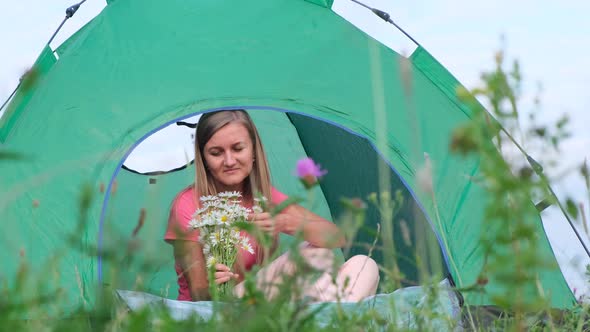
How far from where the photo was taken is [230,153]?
9.34 feet

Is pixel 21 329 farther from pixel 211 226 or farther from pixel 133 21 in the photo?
pixel 133 21

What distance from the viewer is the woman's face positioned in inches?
112

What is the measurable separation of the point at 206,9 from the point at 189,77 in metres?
0.30

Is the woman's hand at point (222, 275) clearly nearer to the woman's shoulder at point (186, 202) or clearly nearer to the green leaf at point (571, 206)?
the woman's shoulder at point (186, 202)

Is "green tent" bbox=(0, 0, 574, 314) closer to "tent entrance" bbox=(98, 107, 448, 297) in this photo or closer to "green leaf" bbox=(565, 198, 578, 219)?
"tent entrance" bbox=(98, 107, 448, 297)

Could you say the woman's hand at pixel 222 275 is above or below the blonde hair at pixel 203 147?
below

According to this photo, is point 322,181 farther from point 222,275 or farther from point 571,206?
point 571,206

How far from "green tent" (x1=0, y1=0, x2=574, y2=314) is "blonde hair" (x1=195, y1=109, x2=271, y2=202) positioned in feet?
1.17

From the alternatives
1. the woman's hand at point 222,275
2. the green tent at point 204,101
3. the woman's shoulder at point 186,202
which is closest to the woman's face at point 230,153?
the woman's shoulder at point 186,202

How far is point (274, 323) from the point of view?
39.0 inches

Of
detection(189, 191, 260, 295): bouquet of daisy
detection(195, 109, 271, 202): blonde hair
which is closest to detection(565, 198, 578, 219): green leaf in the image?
detection(189, 191, 260, 295): bouquet of daisy

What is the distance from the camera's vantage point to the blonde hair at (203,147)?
2.87m

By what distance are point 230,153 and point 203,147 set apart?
4.4 inches

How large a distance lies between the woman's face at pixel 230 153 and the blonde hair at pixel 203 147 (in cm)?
2
